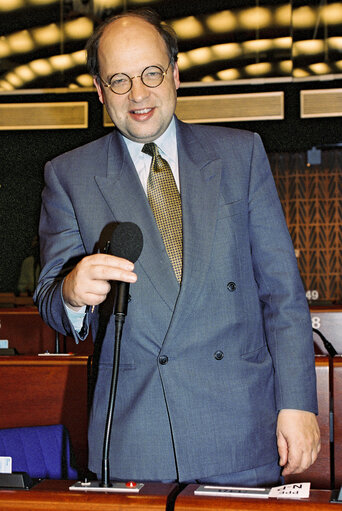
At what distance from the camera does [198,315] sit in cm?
126

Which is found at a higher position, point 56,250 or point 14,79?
point 14,79

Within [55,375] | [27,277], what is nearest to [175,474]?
[55,375]

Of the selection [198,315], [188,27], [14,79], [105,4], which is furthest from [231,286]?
[14,79]

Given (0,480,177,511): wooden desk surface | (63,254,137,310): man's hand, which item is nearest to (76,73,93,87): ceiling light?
(63,254,137,310): man's hand

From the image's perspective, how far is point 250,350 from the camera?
4.28 ft

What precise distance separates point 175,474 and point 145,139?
676mm

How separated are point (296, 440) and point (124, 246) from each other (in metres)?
0.51

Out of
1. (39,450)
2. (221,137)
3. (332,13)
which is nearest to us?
(221,137)

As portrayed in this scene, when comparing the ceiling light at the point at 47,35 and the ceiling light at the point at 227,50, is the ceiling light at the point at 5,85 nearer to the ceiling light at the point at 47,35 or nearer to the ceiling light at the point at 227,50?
the ceiling light at the point at 47,35

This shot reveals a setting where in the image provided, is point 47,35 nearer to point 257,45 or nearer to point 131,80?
point 257,45

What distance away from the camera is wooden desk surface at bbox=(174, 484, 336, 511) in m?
0.87

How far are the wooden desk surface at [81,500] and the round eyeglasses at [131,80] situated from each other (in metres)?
0.79

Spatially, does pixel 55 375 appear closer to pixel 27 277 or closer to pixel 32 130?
pixel 27 277

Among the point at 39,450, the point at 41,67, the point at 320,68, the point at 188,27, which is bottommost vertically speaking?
the point at 39,450
